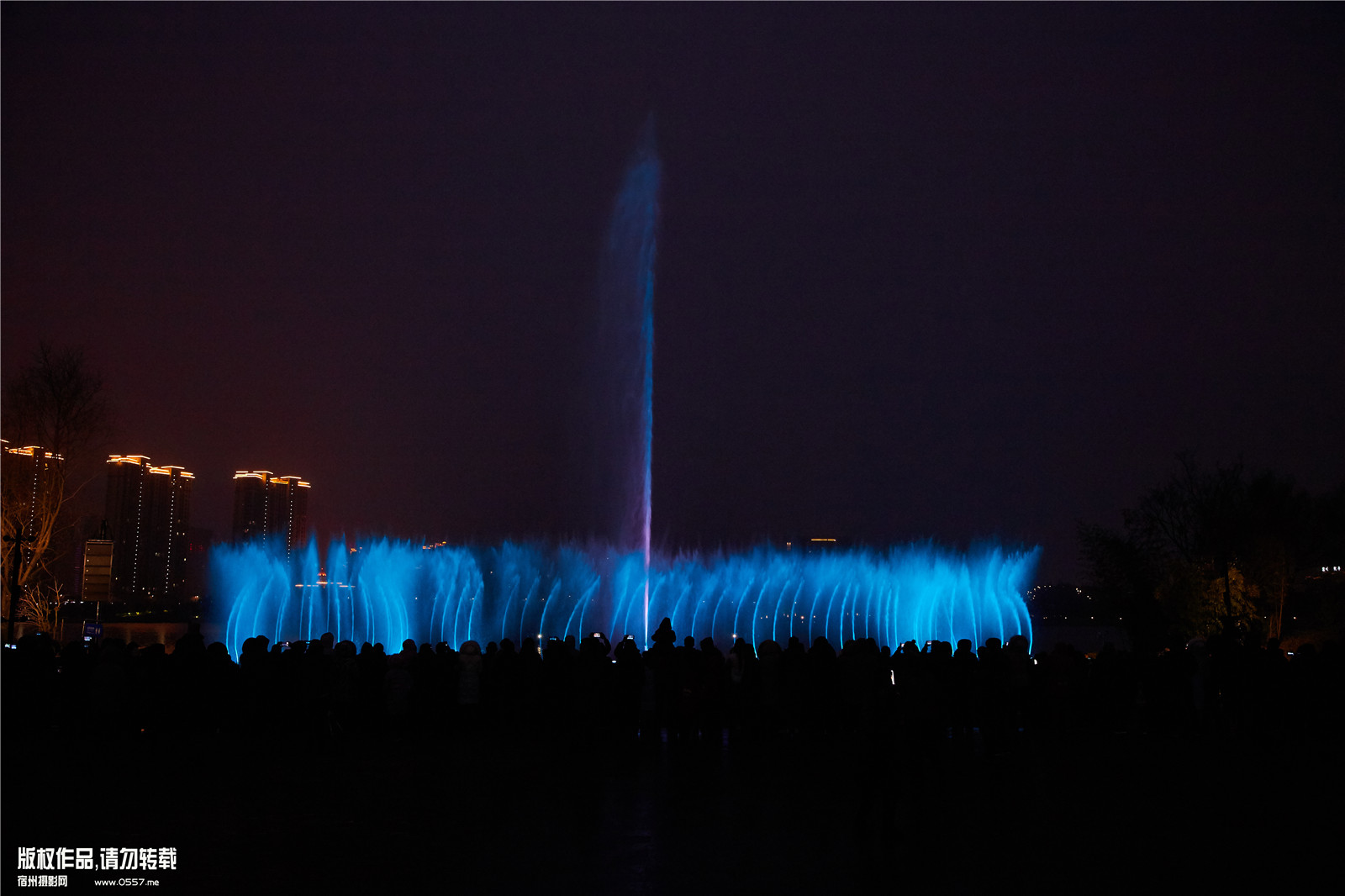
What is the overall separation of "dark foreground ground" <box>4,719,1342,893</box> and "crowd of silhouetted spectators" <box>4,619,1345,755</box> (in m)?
0.81

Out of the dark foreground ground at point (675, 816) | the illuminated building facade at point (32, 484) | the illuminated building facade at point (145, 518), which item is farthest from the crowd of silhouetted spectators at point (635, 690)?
the illuminated building facade at point (145, 518)

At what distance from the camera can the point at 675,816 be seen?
10781 mm

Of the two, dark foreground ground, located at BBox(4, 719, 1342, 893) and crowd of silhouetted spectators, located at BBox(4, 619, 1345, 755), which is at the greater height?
crowd of silhouetted spectators, located at BBox(4, 619, 1345, 755)

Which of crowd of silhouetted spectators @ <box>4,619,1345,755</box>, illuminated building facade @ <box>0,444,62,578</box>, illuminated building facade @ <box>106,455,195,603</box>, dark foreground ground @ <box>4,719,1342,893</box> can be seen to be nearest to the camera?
dark foreground ground @ <box>4,719,1342,893</box>

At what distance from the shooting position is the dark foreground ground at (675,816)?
851 cm

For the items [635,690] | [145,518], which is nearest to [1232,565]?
[635,690]

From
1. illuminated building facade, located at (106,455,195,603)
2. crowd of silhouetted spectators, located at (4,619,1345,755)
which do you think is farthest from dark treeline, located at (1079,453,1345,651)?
illuminated building facade, located at (106,455,195,603)

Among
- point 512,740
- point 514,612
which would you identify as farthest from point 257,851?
point 514,612

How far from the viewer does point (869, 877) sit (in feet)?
27.7

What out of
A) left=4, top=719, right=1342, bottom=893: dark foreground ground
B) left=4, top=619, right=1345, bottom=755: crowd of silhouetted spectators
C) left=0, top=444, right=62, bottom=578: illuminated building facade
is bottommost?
left=4, top=719, right=1342, bottom=893: dark foreground ground

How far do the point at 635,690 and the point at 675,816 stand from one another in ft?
22.5

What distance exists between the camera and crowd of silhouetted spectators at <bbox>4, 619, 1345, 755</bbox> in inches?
634

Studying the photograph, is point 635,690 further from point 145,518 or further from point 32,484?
point 145,518

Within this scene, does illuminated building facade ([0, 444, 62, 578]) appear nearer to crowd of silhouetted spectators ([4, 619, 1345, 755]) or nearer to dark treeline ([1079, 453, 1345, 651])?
crowd of silhouetted spectators ([4, 619, 1345, 755])
